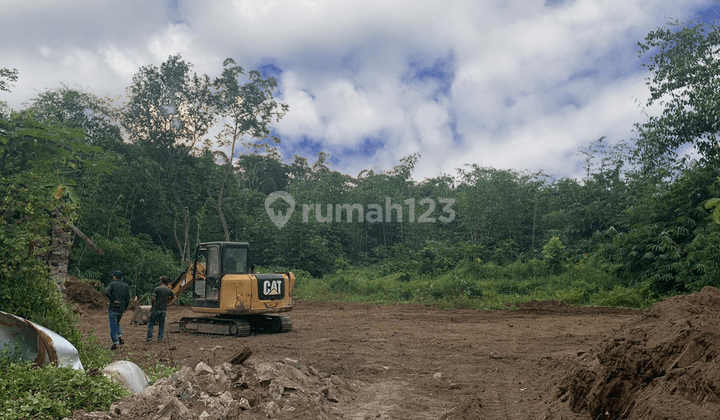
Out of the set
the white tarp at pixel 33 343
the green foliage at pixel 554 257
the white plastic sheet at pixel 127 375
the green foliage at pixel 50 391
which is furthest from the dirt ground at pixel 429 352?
the green foliage at pixel 554 257

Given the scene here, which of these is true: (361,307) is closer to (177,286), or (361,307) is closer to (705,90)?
(177,286)

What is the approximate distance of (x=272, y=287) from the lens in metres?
12.8

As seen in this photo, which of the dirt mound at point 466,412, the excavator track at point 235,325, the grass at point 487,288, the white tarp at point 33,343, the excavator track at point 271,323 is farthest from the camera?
the grass at point 487,288

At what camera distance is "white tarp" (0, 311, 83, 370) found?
6.38m

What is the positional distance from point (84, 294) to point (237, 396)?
15.7 metres

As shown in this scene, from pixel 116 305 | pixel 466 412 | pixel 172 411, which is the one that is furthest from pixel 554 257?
pixel 172 411

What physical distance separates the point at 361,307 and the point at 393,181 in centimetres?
1876

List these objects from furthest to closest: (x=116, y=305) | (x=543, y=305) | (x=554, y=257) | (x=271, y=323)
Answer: (x=554, y=257), (x=543, y=305), (x=271, y=323), (x=116, y=305)

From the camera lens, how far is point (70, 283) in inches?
761

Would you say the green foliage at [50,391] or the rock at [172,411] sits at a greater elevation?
the green foliage at [50,391]

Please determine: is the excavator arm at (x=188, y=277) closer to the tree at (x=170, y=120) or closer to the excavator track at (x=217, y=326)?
the excavator track at (x=217, y=326)

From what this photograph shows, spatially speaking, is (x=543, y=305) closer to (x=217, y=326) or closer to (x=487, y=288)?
(x=487, y=288)

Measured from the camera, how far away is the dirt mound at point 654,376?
14.3 ft

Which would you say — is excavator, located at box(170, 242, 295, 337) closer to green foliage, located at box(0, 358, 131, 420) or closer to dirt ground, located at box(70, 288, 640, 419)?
dirt ground, located at box(70, 288, 640, 419)
